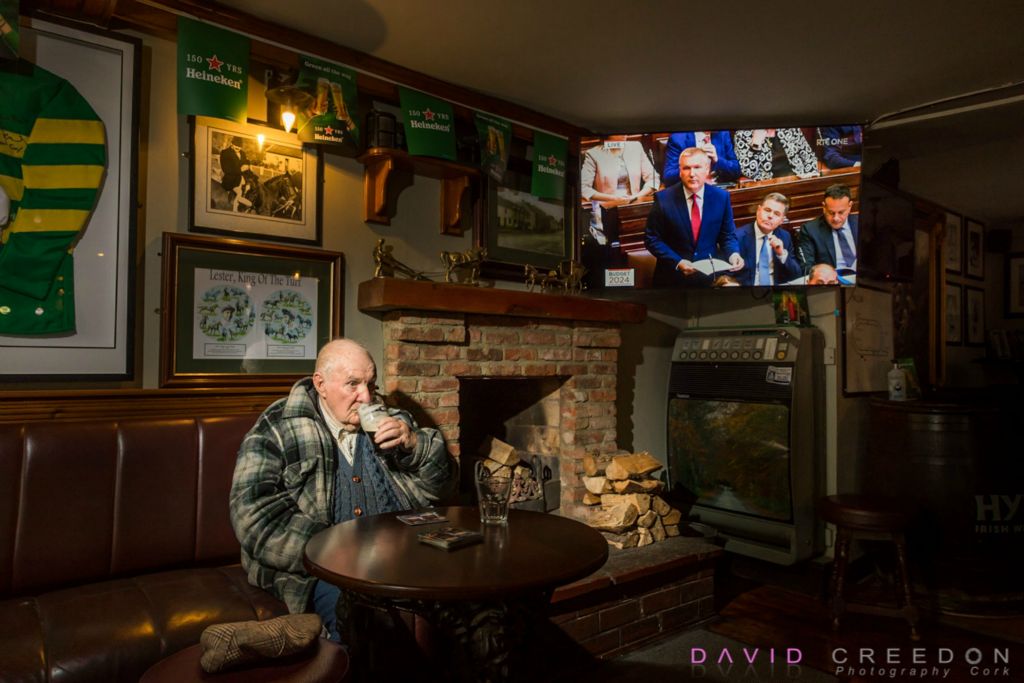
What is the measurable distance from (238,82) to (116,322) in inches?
40.4

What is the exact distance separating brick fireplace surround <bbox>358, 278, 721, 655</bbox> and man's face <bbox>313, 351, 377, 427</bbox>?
0.54m

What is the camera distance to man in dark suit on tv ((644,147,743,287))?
3.51 m

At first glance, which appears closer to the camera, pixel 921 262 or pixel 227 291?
pixel 227 291

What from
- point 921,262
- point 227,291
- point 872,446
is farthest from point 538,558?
point 921,262

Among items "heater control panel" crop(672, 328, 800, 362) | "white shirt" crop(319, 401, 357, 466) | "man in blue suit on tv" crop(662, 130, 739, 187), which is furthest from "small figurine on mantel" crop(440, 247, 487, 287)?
"heater control panel" crop(672, 328, 800, 362)

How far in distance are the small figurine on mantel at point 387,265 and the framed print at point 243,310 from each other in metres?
0.17

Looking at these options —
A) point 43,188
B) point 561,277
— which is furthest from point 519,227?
point 43,188

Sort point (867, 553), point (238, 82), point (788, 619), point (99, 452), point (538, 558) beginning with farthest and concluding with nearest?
point (867, 553), point (788, 619), point (238, 82), point (99, 452), point (538, 558)

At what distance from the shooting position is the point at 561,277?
3.55 meters

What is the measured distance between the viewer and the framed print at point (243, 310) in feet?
7.92

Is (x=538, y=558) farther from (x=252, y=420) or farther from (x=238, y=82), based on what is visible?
(x=238, y=82)

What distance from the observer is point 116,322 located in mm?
2289

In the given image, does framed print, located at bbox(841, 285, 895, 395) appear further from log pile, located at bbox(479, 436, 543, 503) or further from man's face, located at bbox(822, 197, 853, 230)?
log pile, located at bbox(479, 436, 543, 503)

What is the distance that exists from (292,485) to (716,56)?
2.59 meters
